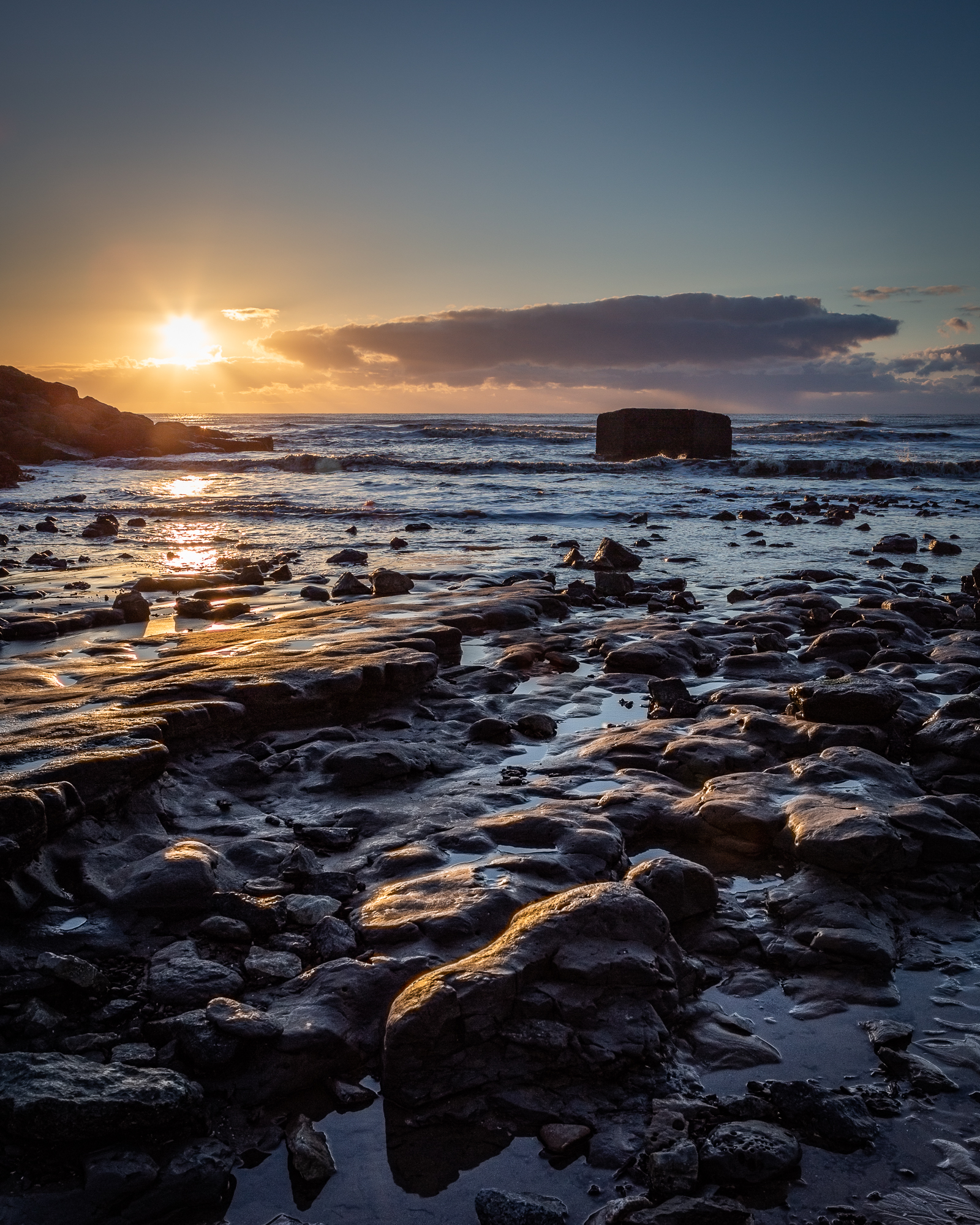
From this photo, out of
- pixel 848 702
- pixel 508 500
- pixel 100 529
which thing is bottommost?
pixel 848 702

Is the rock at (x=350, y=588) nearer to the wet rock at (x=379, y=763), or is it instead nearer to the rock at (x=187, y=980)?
the wet rock at (x=379, y=763)

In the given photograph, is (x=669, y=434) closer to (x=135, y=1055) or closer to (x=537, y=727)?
(x=537, y=727)

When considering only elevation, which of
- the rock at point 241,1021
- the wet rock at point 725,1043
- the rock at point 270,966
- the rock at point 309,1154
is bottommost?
the rock at point 309,1154

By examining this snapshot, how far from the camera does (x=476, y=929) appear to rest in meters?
2.63

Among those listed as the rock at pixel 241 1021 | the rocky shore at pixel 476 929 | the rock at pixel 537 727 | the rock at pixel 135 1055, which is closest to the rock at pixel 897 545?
the rocky shore at pixel 476 929

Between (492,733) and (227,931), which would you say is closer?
(227,931)

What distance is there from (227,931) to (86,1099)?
2.59 feet

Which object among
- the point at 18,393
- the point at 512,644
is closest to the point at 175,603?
the point at 512,644

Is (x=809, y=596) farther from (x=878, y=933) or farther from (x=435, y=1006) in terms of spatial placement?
(x=435, y=1006)

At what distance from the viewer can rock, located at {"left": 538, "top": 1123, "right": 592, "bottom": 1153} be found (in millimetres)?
1923

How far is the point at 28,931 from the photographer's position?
2.56m

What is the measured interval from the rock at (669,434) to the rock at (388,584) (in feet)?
70.6

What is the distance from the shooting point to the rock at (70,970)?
235cm

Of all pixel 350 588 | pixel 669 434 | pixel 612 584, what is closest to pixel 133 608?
pixel 350 588
